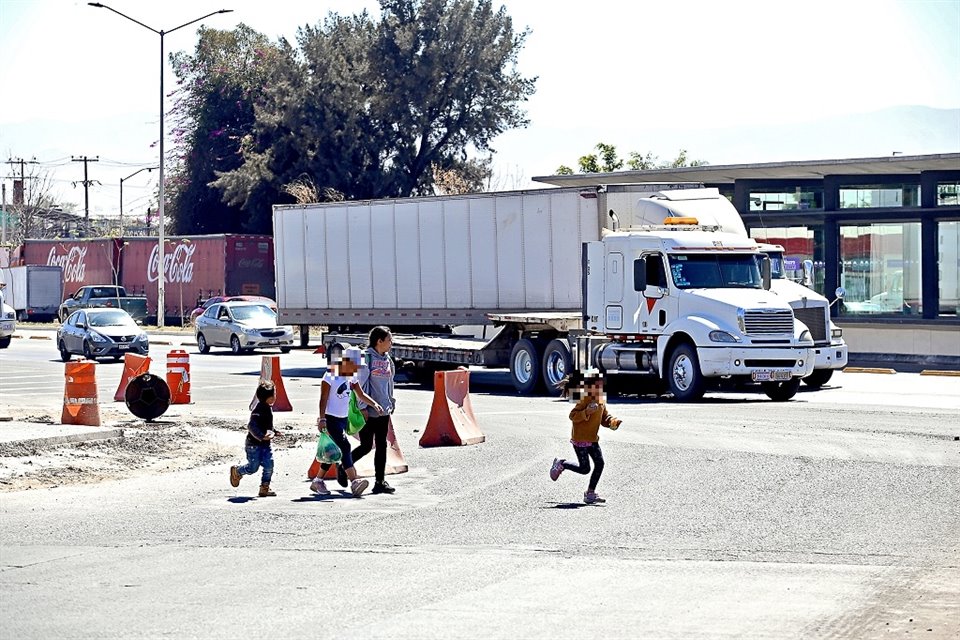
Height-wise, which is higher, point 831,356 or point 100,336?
point 100,336

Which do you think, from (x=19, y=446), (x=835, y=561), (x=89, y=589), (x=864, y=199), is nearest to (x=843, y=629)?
(x=835, y=561)

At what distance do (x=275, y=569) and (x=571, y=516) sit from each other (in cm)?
333

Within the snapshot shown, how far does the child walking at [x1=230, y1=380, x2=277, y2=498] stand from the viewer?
14.1 meters

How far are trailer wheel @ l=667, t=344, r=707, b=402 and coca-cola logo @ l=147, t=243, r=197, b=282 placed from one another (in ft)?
124

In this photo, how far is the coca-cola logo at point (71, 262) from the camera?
66188 millimetres

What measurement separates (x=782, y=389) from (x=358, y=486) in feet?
44.1

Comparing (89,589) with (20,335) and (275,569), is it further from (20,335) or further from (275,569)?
(20,335)

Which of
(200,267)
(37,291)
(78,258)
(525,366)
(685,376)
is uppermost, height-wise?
(78,258)

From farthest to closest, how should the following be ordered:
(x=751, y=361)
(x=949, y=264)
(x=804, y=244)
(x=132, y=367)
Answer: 1. (x=804, y=244)
2. (x=949, y=264)
3. (x=132, y=367)
4. (x=751, y=361)

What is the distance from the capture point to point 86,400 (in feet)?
65.6

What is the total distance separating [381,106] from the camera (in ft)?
224

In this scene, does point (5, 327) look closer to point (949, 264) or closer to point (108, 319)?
point (108, 319)

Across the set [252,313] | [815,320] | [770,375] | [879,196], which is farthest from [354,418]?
[252,313]

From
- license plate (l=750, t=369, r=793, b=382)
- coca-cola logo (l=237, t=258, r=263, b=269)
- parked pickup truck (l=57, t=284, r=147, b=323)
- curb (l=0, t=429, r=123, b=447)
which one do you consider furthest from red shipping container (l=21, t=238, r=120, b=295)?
curb (l=0, t=429, r=123, b=447)
